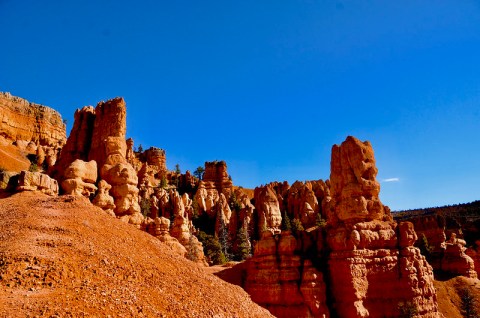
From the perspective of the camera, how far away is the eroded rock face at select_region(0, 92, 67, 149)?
279 feet

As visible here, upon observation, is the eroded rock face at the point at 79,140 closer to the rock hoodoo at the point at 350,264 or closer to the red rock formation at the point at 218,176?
the rock hoodoo at the point at 350,264

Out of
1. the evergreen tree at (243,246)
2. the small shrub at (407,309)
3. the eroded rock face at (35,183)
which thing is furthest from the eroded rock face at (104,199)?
the evergreen tree at (243,246)

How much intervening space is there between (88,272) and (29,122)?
9058 cm

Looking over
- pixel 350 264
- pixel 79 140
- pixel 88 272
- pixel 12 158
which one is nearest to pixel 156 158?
pixel 12 158

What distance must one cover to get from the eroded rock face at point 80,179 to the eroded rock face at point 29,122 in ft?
183

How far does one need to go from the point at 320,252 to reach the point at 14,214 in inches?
1049

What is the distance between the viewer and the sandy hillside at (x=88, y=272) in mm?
12867

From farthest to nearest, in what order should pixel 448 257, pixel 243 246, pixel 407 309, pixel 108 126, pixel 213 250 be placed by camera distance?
pixel 243 246, pixel 213 250, pixel 448 257, pixel 108 126, pixel 407 309

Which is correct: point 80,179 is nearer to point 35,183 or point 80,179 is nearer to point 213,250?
point 35,183

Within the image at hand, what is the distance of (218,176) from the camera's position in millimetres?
97125

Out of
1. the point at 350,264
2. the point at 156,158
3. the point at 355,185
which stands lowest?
the point at 350,264

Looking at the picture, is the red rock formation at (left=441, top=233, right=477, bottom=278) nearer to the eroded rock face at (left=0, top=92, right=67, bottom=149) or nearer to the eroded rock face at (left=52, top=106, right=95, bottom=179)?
the eroded rock face at (left=52, top=106, right=95, bottom=179)

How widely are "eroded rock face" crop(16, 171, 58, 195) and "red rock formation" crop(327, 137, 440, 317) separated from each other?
83.0 feet

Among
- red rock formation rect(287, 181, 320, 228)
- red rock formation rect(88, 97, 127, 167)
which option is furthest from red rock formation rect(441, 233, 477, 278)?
red rock formation rect(88, 97, 127, 167)
